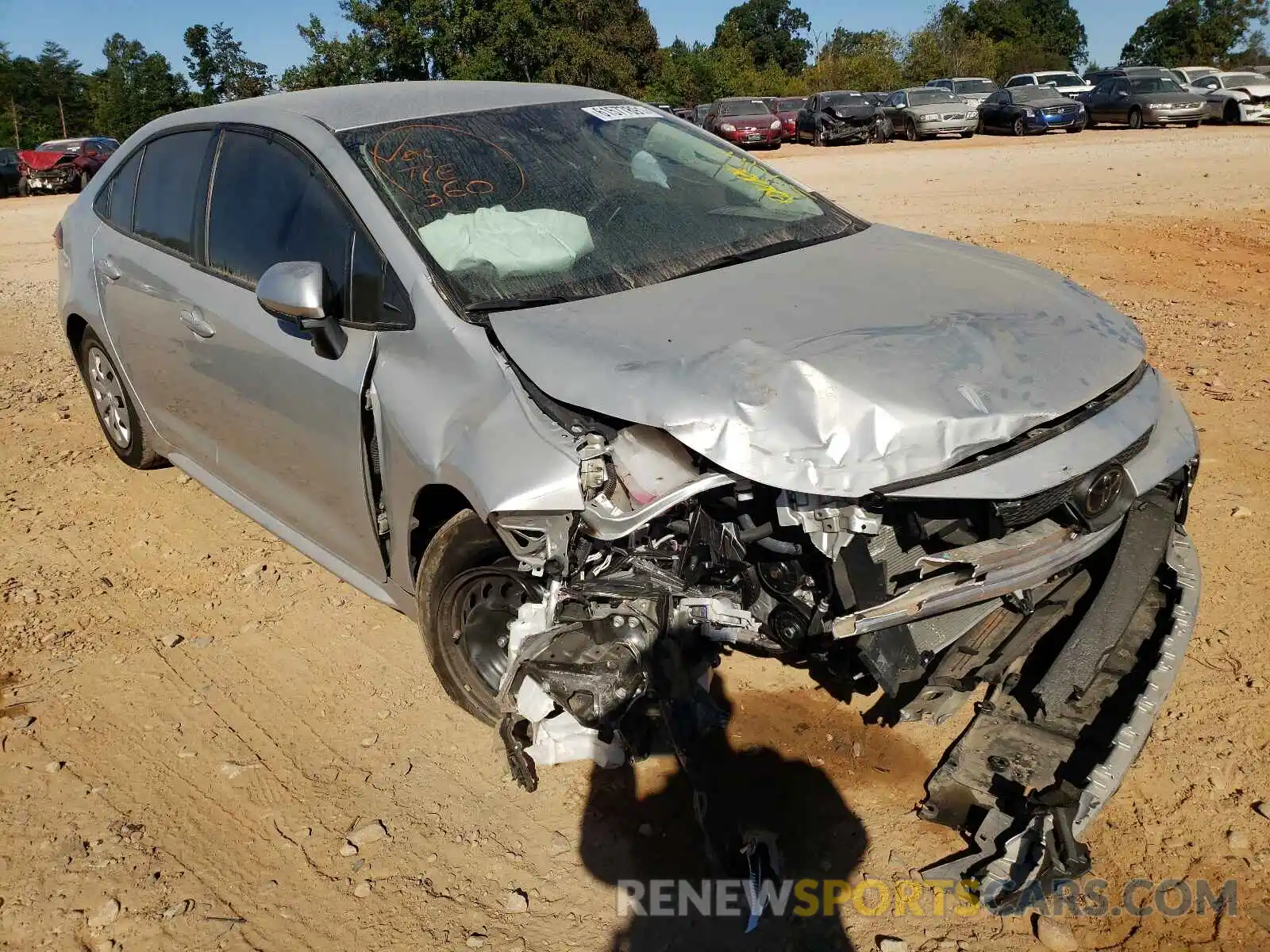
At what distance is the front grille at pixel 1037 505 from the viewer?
2.63 m

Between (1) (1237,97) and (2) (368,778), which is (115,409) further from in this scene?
(1) (1237,97)

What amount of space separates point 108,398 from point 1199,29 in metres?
73.2

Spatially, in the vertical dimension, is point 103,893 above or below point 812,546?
below

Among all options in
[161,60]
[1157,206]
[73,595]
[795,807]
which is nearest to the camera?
[795,807]

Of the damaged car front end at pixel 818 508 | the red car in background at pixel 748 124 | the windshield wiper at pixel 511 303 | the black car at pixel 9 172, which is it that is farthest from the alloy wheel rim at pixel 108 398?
the red car in background at pixel 748 124

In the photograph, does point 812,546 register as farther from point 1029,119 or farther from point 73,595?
point 1029,119

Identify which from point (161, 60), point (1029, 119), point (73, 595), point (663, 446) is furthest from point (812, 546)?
point (161, 60)

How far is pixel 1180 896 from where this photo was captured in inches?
107

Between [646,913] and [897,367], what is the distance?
157 centimetres

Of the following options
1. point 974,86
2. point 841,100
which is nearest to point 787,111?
point 841,100

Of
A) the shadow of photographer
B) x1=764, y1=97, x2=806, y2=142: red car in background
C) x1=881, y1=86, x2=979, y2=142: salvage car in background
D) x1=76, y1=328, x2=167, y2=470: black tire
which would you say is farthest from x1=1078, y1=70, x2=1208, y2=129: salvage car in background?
the shadow of photographer

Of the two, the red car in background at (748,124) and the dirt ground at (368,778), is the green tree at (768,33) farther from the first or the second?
the dirt ground at (368,778)

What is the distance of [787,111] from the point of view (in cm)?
3023

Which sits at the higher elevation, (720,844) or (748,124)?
(748,124)
